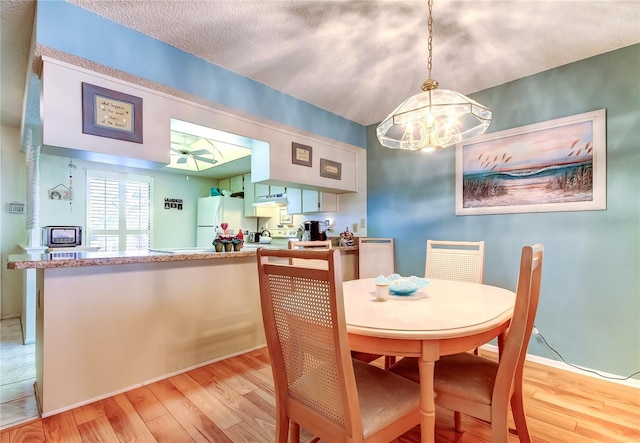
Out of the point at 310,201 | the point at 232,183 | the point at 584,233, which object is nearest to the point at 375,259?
the point at 310,201

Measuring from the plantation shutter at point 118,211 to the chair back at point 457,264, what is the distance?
14.1 ft

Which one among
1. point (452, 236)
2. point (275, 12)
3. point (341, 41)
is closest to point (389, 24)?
point (341, 41)

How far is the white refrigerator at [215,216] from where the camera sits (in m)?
5.18

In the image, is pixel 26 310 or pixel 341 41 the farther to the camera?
pixel 26 310

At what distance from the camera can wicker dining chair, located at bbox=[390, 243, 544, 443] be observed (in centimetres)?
109

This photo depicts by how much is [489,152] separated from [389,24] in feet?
4.91

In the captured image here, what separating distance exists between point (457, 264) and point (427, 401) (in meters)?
1.39

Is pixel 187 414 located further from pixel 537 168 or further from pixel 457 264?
pixel 537 168

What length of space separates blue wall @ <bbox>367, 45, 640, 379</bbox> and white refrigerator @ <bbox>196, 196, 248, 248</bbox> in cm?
362

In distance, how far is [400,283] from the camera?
1.60m

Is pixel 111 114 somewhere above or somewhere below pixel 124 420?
above

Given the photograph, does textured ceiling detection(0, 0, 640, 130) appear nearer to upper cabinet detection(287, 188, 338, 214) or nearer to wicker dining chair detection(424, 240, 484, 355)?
wicker dining chair detection(424, 240, 484, 355)

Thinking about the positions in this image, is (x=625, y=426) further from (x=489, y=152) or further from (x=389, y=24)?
(x=389, y=24)

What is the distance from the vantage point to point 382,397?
1114 mm
